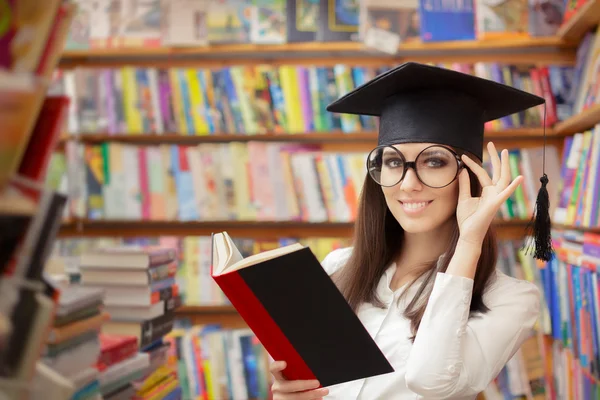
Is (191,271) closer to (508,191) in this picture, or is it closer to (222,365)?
(222,365)

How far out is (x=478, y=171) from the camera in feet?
4.16

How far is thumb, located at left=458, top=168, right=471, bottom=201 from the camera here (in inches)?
50.0

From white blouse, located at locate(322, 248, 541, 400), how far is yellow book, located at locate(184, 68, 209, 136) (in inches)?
62.0

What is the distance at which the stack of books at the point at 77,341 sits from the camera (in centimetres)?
87

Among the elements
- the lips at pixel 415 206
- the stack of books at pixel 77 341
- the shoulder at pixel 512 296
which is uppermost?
the lips at pixel 415 206

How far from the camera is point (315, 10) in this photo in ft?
8.66

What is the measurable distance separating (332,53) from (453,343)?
1.95 meters

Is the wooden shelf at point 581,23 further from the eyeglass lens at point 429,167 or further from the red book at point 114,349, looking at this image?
the red book at point 114,349

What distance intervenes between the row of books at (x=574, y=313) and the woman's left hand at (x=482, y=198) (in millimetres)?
884

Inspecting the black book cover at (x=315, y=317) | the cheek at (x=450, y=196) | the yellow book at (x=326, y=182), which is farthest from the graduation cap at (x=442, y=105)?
the yellow book at (x=326, y=182)

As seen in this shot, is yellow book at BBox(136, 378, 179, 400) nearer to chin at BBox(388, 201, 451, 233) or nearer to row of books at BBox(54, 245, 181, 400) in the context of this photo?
row of books at BBox(54, 245, 181, 400)

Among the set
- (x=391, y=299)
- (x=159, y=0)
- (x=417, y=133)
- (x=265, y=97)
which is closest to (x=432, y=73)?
(x=417, y=133)

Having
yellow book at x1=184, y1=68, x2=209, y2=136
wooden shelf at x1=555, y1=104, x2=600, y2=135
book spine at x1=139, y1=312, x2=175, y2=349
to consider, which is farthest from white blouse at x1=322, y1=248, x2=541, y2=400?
yellow book at x1=184, y1=68, x2=209, y2=136

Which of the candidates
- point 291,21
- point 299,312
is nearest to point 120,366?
point 299,312
